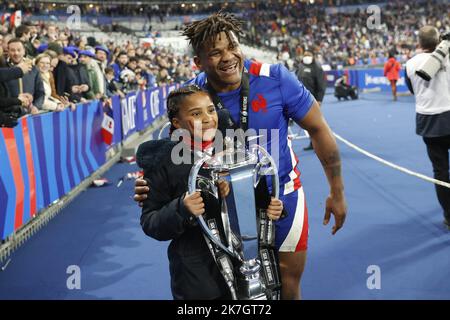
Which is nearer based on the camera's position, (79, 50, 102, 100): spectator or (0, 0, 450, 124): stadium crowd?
(0, 0, 450, 124): stadium crowd

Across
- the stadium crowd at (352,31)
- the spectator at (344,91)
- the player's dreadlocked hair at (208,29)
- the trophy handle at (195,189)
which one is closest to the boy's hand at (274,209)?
the trophy handle at (195,189)

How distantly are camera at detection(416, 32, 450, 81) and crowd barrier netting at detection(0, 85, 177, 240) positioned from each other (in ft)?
13.3

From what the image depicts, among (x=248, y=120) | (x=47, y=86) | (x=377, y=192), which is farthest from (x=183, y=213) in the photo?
(x=47, y=86)

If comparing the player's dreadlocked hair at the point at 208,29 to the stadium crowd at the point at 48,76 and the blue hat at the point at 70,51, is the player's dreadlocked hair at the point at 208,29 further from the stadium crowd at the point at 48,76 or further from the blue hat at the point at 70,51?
the blue hat at the point at 70,51

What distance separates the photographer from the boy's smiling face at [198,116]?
6.66 ft

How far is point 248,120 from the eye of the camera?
2506mm

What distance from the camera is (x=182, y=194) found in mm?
2047

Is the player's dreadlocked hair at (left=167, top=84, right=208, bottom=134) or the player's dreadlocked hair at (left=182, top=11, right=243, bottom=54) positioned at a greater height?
the player's dreadlocked hair at (left=182, top=11, right=243, bottom=54)

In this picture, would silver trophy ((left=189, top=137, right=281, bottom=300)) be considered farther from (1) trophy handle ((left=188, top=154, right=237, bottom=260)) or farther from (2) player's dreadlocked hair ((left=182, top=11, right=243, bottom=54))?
(2) player's dreadlocked hair ((left=182, top=11, right=243, bottom=54))

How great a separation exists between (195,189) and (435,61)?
3.65 m

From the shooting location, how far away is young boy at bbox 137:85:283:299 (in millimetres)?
2033

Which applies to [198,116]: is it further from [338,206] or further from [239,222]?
[338,206]

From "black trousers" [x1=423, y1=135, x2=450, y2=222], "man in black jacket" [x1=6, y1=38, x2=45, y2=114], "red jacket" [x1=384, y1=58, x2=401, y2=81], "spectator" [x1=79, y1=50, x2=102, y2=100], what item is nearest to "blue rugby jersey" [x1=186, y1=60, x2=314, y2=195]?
"black trousers" [x1=423, y1=135, x2=450, y2=222]

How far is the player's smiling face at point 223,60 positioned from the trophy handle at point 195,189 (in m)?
0.58
